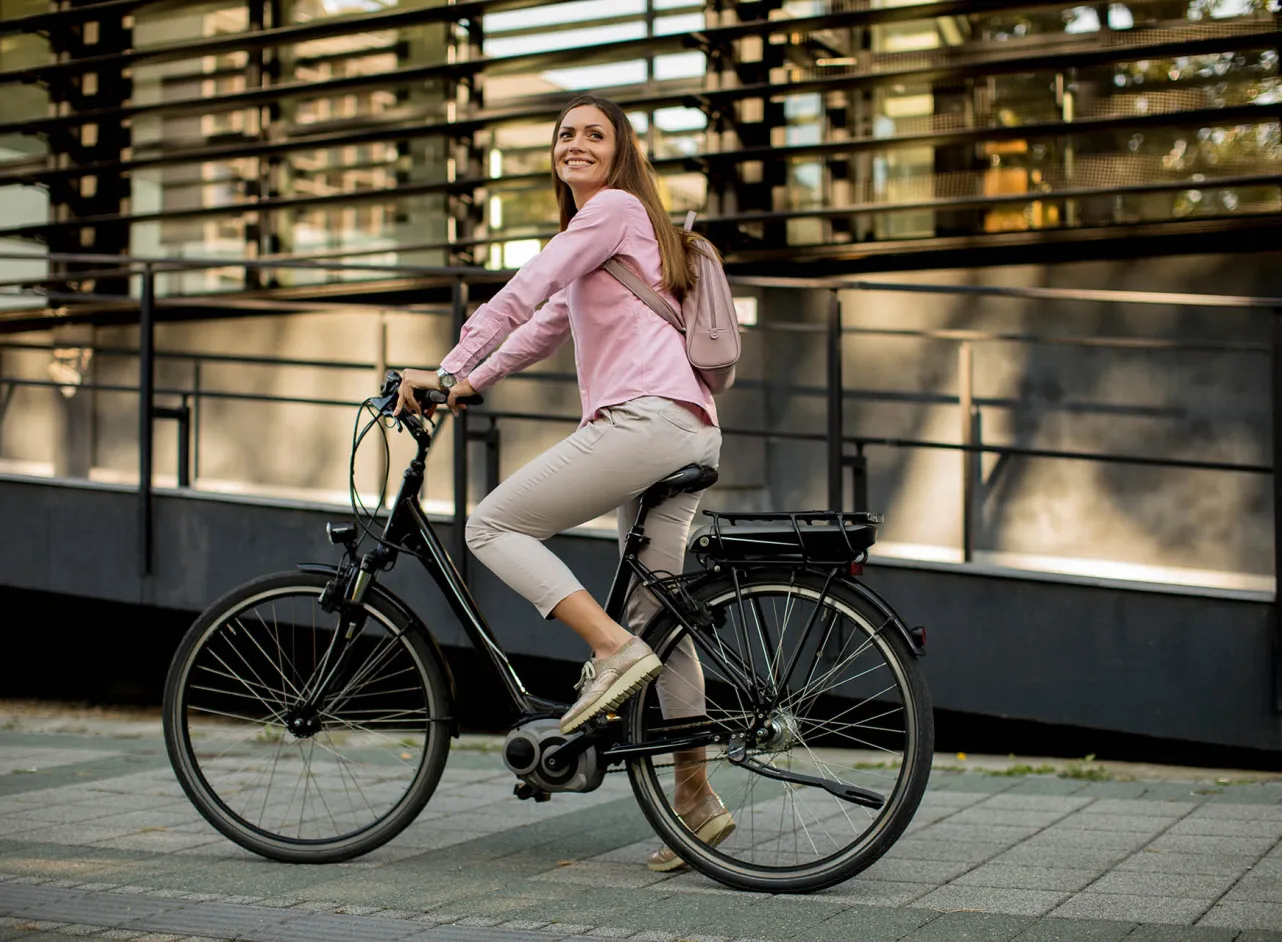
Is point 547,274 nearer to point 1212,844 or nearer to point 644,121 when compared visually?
point 1212,844

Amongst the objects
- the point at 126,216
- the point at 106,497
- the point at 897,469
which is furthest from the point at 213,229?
the point at 897,469

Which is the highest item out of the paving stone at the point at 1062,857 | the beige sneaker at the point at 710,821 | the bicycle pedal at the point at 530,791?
the bicycle pedal at the point at 530,791

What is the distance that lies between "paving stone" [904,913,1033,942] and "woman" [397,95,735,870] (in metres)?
0.67

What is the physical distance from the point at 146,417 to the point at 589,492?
468cm

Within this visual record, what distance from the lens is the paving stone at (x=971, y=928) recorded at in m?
3.37

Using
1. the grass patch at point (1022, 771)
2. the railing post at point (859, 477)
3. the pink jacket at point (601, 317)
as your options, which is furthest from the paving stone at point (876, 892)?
the railing post at point (859, 477)

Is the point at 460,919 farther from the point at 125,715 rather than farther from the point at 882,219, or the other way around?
the point at 882,219

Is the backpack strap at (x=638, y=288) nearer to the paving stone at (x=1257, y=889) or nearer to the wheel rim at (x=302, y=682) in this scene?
the wheel rim at (x=302, y=682)

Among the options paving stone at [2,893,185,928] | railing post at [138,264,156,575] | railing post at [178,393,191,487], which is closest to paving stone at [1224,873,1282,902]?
paving stone at [2,893,185,928]

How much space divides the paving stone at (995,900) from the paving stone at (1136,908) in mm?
45

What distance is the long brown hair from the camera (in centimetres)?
399

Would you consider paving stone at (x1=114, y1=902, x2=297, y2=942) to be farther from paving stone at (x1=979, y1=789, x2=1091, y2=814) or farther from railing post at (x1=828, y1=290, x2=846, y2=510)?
railing post at (x1=828, y1=290, x2=846, y2=510)

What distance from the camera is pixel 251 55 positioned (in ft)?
37.7

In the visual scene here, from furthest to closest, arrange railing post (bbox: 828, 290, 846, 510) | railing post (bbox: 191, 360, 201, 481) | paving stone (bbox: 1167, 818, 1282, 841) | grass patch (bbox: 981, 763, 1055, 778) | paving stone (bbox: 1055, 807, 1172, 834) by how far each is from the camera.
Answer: railing post (bbox: 191, 360, 201, 481) < railing post (bbox: 828, 290, 846, 510) < grass patch (bbox: 981, 763, 1055, 778) < paving stone (bbox: 1055, 807, 1172, 834) < paving stone (bbox: 1167, 818, 1282, 841)
